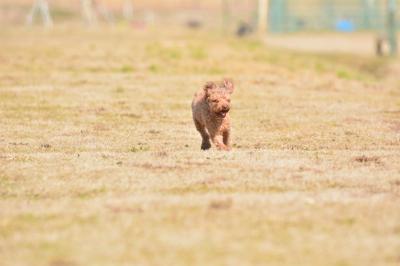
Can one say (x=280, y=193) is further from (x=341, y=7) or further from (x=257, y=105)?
(x=341, y=7)

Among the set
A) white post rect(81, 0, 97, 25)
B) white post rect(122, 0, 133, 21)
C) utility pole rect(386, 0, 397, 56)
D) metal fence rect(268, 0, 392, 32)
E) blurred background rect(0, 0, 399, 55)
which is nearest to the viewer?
utility pole rect(386, 0, 397, 56)

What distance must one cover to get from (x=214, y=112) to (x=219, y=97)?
22cm

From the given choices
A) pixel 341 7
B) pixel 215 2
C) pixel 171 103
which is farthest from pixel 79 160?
pixel 215 2

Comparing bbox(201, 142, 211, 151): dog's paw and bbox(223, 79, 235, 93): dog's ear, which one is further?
bbox(201, 142, 211, 151): dog's paw

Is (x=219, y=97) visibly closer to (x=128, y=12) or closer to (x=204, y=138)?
(x=204, y=138)

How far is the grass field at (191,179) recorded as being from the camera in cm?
782

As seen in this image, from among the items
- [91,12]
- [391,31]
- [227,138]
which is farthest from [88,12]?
[227,138]

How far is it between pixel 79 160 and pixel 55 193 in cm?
225

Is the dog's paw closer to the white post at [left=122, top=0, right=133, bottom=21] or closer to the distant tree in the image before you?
the distant tree

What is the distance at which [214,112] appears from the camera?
1303cm

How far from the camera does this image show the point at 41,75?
27.0m

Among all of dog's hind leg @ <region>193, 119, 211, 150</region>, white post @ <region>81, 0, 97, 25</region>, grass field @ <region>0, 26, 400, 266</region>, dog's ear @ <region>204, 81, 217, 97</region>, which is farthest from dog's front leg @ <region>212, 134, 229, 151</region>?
white post @ <region>81, 0, 97, 25</region>

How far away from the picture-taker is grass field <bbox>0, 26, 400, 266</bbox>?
782cm

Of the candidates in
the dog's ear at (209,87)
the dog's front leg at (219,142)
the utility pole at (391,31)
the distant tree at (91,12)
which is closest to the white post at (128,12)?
the distant tree at (91,12)
